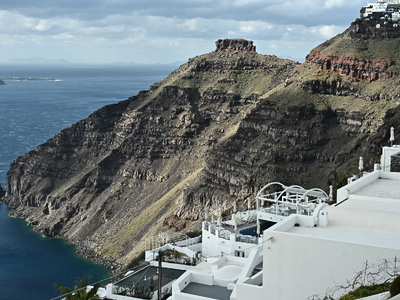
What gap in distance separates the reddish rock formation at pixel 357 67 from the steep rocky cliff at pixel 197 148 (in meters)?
1.40

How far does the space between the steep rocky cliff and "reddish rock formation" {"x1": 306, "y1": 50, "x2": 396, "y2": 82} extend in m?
1.40

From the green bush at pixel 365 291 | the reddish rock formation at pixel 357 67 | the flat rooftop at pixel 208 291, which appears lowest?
the flat rooftop at pixel 208 291

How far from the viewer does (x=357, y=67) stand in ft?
452

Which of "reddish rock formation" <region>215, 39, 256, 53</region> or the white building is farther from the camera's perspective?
"reddish rock formation" <region>215, 39, 256, 53</region>

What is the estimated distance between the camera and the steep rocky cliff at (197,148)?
5079 inches

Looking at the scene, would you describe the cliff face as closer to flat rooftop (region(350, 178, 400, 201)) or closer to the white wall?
flat rooftop (region(350, 178, 400, 201))

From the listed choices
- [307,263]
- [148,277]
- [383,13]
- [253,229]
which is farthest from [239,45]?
[307,263]

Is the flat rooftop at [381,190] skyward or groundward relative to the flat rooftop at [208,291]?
skyward

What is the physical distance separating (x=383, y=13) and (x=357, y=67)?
742 inches

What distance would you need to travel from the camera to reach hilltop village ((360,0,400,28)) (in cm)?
14525

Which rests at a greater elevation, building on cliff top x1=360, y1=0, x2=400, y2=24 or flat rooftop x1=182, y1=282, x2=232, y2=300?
building on cliff top x1=360, y1=0, x2=400, y2=24

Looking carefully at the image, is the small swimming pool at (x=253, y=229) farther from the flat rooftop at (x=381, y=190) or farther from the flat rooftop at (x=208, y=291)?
the flat rooftop at (x=208, y=291)

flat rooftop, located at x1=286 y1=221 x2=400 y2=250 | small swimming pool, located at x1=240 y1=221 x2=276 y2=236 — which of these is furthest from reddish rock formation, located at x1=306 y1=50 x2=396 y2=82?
flat rooftop, located at x1=286 y1=221 x2=400 y2=250

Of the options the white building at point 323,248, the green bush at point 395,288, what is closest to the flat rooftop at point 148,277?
the white building at point 323,248
